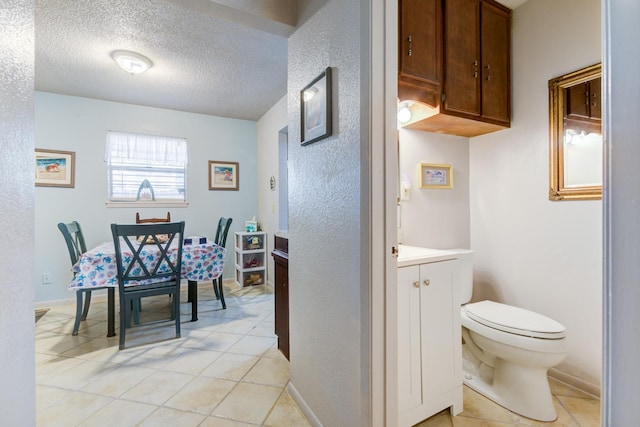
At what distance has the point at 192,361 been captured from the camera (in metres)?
1.99

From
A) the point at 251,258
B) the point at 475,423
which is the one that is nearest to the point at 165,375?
the point at 475,423

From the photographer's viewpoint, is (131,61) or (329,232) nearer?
(329,232)

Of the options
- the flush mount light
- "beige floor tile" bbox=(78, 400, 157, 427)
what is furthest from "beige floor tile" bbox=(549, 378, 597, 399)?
the flush mount light

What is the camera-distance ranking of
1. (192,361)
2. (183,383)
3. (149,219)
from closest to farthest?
(183,383) < (192,361) < (149,219)

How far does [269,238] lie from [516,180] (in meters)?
2.90

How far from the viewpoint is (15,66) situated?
2.44 feet

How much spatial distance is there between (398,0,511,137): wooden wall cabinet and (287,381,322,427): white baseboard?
1.72 metres

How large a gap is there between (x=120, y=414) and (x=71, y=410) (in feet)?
0.93

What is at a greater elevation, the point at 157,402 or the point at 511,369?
the point at 511,369

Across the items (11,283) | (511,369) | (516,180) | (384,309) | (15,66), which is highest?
(15,66)

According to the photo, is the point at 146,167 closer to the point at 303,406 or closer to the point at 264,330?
the point at 264,330

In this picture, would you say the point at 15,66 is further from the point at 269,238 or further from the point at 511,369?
the point at 269,238

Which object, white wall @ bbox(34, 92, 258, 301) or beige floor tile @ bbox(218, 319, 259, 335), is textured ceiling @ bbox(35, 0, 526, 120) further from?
beige floor tile @ bbox(218, 319, 259, 335)

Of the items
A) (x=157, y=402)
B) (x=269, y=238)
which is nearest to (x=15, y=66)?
(x=157, y=402)
